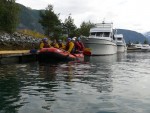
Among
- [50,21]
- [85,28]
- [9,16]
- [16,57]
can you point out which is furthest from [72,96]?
[85,28]

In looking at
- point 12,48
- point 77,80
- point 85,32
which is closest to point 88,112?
point 77,80

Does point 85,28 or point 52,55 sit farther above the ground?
point 85,28

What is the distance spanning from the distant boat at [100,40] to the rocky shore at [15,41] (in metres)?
7.03

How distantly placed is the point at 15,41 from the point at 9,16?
3.77 meters

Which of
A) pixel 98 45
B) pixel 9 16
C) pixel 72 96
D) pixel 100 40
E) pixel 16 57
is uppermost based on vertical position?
pixel 9 16

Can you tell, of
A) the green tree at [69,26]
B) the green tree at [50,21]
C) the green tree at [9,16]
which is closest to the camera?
the green tree at [9,16]

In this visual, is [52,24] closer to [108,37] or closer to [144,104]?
[108,37]

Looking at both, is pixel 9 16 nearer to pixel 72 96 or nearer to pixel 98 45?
pixel 98 45

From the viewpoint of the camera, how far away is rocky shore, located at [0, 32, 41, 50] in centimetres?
3362

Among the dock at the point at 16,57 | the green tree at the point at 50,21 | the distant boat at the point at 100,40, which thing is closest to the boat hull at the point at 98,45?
the distant boat at the point at 100,40

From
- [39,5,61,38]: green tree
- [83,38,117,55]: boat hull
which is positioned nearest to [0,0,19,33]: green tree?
[83,38,117,55]: boat hull

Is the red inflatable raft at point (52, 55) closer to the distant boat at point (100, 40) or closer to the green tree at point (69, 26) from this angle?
the distant boat at point (100, 40)

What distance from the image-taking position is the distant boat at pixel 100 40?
133ft

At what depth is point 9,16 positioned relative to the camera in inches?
1494
